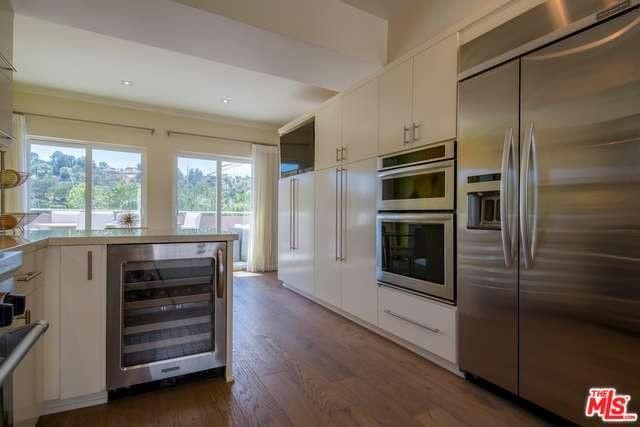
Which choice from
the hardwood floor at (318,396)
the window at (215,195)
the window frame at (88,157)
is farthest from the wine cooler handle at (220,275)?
the window frame at (88,157)

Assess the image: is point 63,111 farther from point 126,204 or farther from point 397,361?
point 397,361

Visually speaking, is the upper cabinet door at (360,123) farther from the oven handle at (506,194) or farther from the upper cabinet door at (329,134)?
the oven handle at (506,194)

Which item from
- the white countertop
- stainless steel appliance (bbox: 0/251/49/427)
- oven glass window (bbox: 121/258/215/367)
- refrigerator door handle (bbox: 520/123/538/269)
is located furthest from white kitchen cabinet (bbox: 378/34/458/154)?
stainless steel appliance (bbox: 0/251/49/427)

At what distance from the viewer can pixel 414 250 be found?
2357 mm

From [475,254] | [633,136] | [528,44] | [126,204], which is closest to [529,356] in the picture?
[475,254]

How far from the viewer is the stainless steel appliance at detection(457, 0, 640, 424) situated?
1.32 m

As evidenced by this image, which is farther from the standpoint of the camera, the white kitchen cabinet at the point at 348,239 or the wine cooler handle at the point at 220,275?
the white kitchen cabinet at the point at 348,239

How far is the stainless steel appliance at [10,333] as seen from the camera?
78cm

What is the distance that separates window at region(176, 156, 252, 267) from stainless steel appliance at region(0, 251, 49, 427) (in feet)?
12.7

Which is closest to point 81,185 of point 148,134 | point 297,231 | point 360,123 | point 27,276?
point 148,134

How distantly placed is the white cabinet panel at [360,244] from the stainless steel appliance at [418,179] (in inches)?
7.1

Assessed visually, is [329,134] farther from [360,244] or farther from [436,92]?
[436,92]

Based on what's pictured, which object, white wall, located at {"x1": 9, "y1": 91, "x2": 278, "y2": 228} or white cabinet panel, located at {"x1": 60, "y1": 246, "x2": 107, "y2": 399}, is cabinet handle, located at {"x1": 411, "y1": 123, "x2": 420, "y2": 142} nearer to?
white cabinet panel, located at {"x1": 60, "y1": 246, "x2": 107, "y2": 399}

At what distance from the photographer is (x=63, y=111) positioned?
4266 mm
